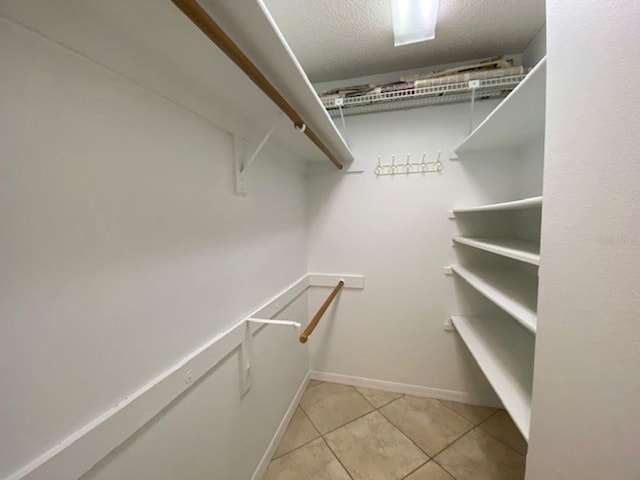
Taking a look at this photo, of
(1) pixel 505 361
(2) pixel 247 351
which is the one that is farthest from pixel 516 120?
(2) pixel 247 351

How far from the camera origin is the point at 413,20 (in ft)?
4.33

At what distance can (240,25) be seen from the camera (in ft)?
2.18

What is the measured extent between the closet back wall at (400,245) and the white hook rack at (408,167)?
0.04m

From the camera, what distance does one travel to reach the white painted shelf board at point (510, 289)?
0.93 meters

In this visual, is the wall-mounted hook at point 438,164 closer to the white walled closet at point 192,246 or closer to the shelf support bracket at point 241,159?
the white walled closet at point 192,246

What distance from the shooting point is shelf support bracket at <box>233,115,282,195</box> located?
45.1 inches

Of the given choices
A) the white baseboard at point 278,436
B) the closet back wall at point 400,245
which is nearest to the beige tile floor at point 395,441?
the white baseboard at point 278,436

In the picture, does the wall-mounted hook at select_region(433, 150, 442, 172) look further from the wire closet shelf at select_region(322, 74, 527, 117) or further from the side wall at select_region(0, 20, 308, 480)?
the side wall at select_region(0, 20, 308, 480)

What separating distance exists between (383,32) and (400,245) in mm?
1437

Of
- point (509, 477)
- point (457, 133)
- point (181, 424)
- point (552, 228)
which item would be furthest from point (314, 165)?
point (509, 477)

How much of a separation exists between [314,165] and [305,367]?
179cm

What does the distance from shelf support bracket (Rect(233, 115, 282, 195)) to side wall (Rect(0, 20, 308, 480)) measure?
0.06 m

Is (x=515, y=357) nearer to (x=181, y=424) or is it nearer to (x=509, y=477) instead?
(x=509, y=477)

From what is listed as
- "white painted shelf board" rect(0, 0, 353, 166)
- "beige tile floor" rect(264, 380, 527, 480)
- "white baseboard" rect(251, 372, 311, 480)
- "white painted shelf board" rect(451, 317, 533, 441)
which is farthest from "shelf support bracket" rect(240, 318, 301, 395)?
"white painted shelf board" rect(451, 317, 533, 441)
